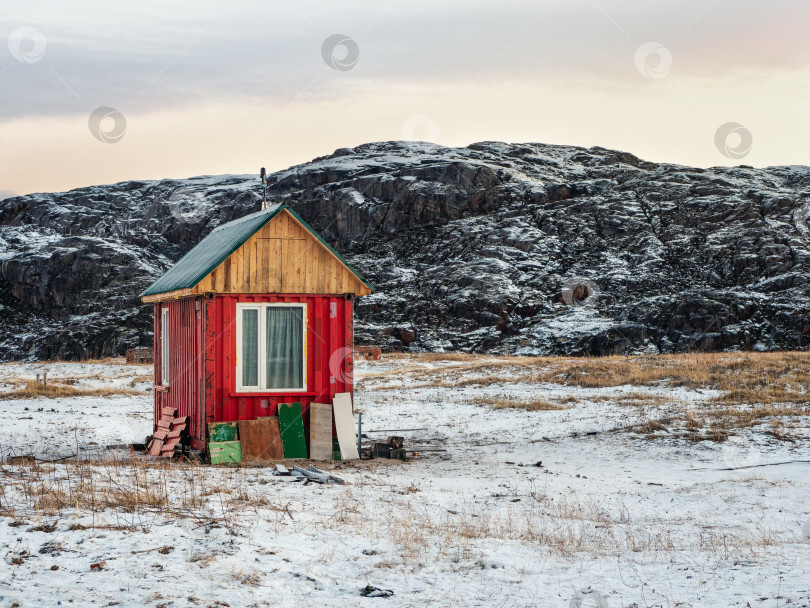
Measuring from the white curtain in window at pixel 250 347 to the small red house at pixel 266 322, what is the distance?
2 centimetres

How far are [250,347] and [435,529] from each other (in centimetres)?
672

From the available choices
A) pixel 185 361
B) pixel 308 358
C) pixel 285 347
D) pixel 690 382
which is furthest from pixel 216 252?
pixel 690 382

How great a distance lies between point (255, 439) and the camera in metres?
14.6

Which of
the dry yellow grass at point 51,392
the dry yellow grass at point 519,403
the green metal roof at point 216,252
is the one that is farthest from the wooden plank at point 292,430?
the dry yellow grass at point 51,392

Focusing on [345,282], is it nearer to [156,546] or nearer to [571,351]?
[156,546]

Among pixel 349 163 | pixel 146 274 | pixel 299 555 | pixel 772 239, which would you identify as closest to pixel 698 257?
pixel 772 239

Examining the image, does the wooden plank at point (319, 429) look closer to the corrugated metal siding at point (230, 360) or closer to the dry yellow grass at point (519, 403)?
the corrugated metal siding at point (230, 360)

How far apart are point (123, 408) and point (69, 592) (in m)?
20.4

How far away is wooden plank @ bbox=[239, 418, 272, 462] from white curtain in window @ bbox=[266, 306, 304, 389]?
79 centimetres

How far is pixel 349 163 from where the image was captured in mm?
130250

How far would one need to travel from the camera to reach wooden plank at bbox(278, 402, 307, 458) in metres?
14.9

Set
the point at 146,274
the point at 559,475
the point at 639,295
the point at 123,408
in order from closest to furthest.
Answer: the point at 559,475 → the point at 123,408 → the point at 639,295 → the point at 146,274

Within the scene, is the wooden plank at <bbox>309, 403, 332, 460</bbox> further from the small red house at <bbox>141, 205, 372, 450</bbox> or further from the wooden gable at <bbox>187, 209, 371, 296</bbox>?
the wooden gable at <bbox>187, 209, 371, 296</bbox>

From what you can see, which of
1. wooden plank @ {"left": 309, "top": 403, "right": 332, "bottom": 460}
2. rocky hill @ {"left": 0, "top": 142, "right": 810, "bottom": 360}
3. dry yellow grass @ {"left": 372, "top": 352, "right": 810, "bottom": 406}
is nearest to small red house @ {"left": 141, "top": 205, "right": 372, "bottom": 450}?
wooden plank @ {"left": 309, "top": 403, "right": 332, "bottom": 460}
